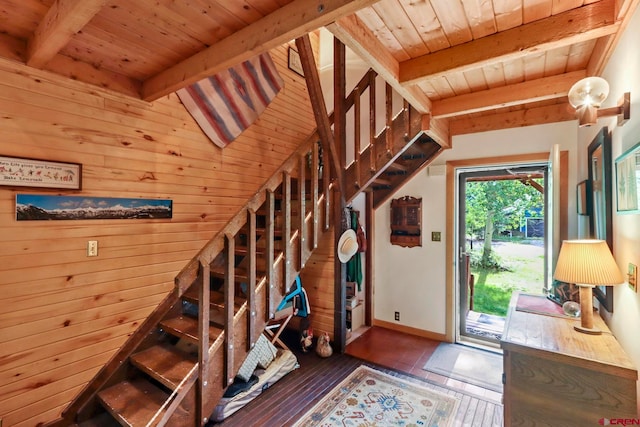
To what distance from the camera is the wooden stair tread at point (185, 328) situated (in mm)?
2078

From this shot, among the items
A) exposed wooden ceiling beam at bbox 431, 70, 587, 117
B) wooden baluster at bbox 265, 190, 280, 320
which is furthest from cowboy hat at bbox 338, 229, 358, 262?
exposed wooden ceiling beam at bbox 431, 70, 587, 117

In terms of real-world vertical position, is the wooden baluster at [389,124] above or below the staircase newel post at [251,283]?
above

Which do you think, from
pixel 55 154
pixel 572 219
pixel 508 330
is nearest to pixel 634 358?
pixel 508 330

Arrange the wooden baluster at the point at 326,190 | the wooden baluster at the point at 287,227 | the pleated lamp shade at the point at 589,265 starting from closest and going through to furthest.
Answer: the pleated lamp shade at the point at 589,265, the wooden baluster at the point at 287,227, the wooden baluster at the point at 326,190

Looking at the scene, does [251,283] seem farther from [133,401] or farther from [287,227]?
[133,401]

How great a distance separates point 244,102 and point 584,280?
3.25 meters

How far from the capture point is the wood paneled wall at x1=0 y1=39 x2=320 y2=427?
6.06 feet

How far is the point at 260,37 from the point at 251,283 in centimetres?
158

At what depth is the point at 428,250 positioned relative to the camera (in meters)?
3.69

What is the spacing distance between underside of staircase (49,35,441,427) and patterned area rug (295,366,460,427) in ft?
2.60

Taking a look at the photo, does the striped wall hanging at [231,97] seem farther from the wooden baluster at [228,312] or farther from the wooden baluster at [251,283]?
the wooden baluster at [228,312]

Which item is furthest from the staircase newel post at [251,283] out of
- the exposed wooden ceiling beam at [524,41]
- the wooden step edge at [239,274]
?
the exposed wooden ceiling beam at [524,41]

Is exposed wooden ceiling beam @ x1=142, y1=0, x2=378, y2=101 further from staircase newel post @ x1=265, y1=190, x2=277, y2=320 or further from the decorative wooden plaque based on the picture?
the decorative wooden plaque

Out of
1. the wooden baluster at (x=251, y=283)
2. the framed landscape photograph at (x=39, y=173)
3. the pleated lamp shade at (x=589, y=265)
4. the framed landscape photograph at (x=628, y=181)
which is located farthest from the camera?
the wooden baluster at (x=251, y=283)
